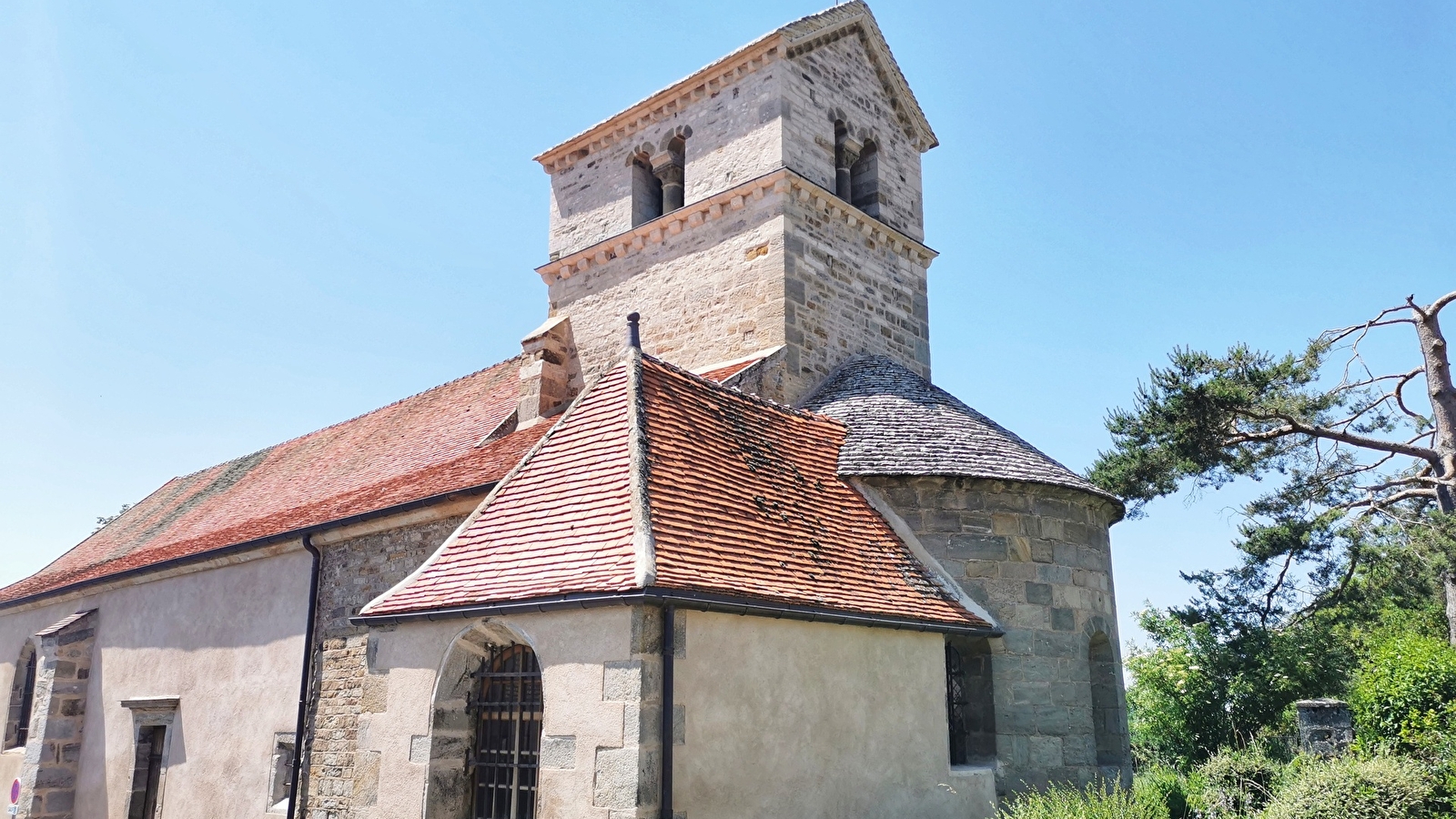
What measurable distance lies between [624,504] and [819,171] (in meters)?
7.45

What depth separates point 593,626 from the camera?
654 centimetres

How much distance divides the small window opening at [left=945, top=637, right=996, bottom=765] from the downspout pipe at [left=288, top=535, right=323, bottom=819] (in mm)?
6663

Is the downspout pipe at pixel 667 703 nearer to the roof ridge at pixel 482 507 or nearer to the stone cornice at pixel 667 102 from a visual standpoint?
the roof ridge at pixel 482 507

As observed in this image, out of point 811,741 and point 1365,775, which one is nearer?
point 811,741

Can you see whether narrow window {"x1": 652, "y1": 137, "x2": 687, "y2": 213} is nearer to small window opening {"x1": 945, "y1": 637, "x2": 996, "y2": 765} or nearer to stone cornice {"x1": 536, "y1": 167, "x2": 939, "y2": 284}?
stone cornice {"x1": 536, "y1": 167, "x2": 939, "y2": 284}

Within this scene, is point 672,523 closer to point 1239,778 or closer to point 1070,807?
point 1070,807

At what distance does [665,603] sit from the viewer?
6.38 meters

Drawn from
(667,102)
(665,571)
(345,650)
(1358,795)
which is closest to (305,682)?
(345,650)

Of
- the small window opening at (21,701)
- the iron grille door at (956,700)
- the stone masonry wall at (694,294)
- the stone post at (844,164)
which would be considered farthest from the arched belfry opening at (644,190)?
the small window opening at (21,701)

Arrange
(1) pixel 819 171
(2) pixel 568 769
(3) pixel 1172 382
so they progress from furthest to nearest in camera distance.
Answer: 1. (3) pixel 1172 382
2. (1) pixel 819 171
3. (2) pixel 568 769

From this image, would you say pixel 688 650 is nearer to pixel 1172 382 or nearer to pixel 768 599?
pixel 768 599

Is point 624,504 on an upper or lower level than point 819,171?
lower

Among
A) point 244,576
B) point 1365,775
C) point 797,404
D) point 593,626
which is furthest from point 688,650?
point 244,576

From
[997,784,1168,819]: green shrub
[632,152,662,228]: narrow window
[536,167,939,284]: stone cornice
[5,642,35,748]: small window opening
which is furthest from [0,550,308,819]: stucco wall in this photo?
[997,784,1168,819]: green shrub
